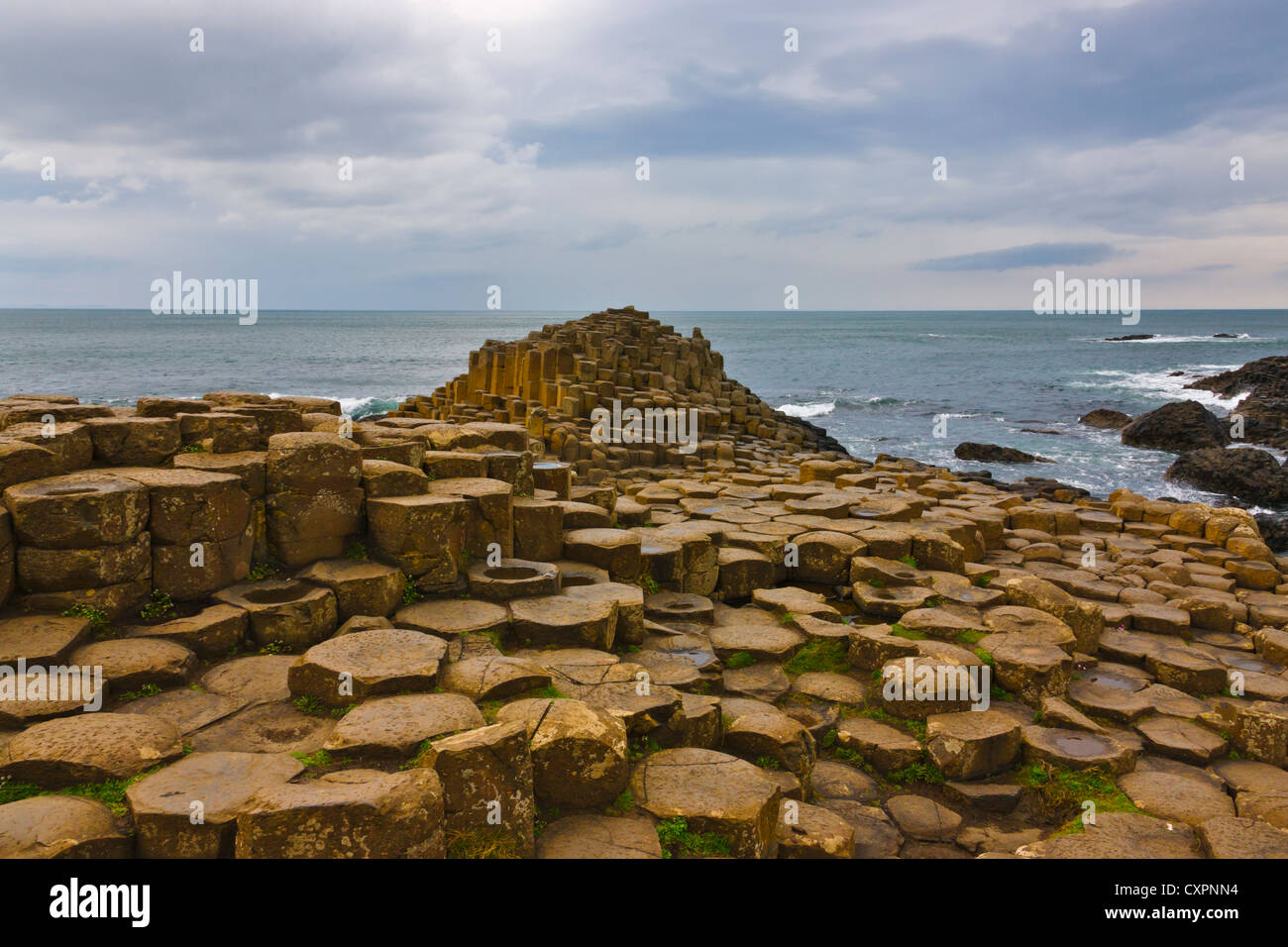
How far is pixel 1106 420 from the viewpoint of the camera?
113 ft

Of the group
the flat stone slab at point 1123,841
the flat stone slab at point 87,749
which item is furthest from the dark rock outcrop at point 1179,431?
the flat stone slab at point 87,749

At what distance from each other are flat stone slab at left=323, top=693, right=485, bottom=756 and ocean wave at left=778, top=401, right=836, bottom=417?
129 feet

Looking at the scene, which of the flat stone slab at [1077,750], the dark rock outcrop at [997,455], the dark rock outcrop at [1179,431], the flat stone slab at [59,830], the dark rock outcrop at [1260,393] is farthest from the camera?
the dark rock outcrop at [1260,393]

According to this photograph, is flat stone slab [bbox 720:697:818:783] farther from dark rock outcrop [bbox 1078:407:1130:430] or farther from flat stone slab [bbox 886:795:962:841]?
dark rock outcrop [bbox 1078:407:1130:430]

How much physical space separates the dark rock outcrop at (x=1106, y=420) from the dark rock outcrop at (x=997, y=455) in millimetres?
8734

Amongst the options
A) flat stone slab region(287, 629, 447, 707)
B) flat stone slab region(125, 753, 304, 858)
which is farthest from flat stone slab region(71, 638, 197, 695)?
flat stone slab region(125, 753, 304, 858)

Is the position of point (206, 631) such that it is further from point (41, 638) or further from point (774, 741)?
point (774, 741)

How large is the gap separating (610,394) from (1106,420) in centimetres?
2508

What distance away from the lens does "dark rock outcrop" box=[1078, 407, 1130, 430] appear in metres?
33.8

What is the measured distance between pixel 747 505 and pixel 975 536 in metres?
3.15

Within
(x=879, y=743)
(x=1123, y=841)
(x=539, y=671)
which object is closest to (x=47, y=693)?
(x=539, y=671)

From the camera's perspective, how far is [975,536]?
Result: 1087 cm

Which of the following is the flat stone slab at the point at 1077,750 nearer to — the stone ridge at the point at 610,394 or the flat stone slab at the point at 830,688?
the flat stone slab at the point at 830,688

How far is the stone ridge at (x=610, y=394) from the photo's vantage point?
675 inches
